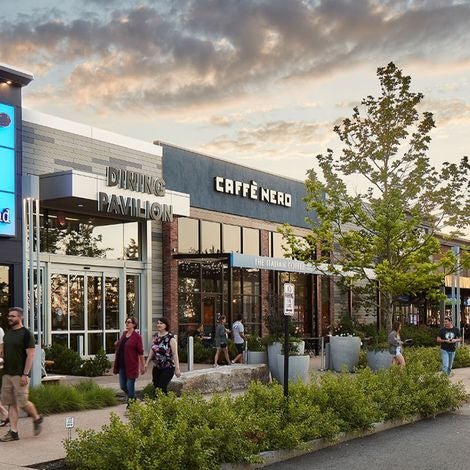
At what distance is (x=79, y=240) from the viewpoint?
81.4 ft

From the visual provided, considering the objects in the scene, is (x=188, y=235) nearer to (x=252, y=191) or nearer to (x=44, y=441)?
(x=252, y=191)

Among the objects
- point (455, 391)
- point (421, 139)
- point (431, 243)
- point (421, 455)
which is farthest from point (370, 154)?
point (421, 455)

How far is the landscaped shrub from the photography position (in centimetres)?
1397

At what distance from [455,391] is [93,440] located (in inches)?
345

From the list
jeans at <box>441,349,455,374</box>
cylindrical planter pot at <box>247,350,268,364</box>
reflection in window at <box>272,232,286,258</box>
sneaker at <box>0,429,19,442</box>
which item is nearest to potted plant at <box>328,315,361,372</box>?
jeans at <box>441,349,455,374</box>

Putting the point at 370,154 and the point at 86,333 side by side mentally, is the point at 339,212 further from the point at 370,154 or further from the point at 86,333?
the point at 86,333

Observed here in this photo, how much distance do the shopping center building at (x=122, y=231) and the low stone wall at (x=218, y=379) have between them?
3.64m

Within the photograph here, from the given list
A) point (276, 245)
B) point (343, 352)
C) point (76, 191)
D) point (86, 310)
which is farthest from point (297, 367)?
point (276, 245)

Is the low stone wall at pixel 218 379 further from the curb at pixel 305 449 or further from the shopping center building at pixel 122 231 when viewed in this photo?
the curb at pixel 305 449

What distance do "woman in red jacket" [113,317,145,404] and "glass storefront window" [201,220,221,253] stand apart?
15.7m

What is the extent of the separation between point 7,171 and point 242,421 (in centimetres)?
1289

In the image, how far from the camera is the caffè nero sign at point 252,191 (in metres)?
31.5

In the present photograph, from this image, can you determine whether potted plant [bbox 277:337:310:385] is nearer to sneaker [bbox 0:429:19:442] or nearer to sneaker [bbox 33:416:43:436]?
sneaker [bbox 33:416:43:436]

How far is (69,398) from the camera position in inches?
569
